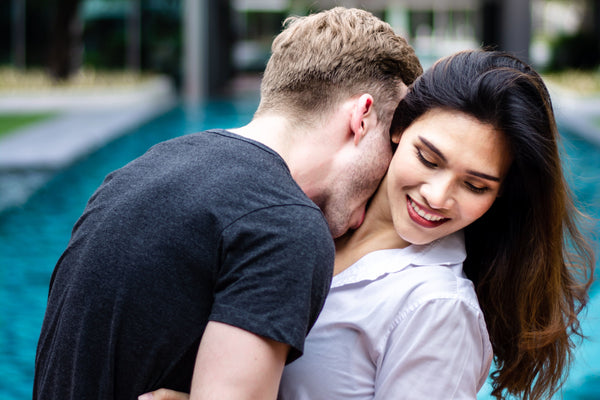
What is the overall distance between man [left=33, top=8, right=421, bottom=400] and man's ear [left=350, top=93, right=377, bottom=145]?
260 mm

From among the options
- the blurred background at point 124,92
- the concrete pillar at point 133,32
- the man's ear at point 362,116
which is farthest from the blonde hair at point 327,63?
the concrete pillar at point 133,32

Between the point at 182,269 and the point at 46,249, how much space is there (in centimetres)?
667

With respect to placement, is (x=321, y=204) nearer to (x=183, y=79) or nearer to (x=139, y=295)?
(x=139, y=295)

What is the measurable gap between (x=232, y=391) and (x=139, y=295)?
0.95 feet

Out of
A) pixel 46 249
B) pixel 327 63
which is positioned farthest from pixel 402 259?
pixel 46 249

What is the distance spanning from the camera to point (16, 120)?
15914 mm

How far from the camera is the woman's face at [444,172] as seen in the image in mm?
1898

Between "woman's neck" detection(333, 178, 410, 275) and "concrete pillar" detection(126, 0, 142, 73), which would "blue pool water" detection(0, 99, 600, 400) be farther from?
"concrete pillar" detection(126, 0, 142, 73)

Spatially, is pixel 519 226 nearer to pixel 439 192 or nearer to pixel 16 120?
pixel 439 192

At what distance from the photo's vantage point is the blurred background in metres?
6.82

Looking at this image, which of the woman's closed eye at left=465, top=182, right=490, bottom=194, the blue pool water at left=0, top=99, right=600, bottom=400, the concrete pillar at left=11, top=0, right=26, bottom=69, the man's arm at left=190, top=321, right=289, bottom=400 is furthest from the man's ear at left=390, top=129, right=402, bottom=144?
the concrete pillar at left=11, top=0, right=26, bottom=69

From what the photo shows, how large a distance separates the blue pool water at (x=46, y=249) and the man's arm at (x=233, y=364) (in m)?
1.23

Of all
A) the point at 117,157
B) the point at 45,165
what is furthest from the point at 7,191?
the point at 117,157

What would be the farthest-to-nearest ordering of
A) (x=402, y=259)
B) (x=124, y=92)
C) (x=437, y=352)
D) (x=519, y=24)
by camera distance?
(x=124, y=92), (x=519, y=24), (x=402, y=259), (x=437, y=352)
